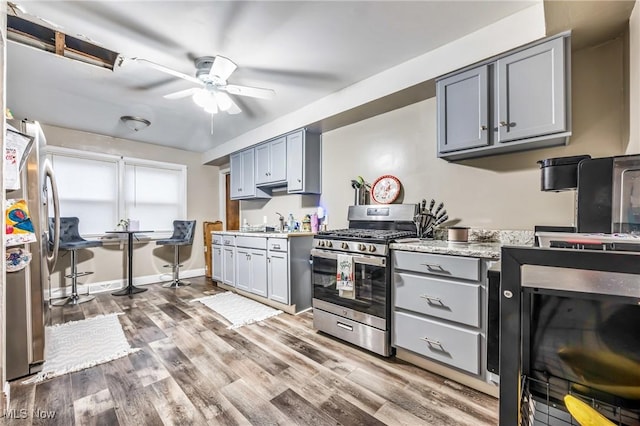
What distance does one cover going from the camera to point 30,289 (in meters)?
1.89

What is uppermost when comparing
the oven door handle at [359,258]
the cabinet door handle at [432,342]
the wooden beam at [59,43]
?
the wooden beam at [59,43]

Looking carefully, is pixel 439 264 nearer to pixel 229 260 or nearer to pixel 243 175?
pixel 229 260

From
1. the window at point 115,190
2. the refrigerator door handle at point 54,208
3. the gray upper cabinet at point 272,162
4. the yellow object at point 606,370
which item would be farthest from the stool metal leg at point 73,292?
the yellow object at point 606,370

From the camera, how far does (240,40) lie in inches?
81.0

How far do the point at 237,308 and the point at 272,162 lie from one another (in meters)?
2.04

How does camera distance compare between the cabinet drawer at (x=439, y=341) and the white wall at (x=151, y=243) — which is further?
the white wall at (x=151, y=243)

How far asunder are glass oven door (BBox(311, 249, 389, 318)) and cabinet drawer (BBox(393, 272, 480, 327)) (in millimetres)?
120

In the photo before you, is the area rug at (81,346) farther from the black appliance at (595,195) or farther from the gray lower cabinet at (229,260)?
the black appliance at (595,195)

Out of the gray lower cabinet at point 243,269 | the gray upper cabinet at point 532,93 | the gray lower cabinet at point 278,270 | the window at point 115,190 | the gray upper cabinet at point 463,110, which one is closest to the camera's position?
the gray upper cabinet at point 532,93

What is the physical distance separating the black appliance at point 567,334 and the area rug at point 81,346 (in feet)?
8.86

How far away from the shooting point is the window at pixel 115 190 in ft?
12.7

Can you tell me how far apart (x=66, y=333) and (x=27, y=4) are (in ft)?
8.92

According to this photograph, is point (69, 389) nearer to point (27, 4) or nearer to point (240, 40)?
point (27, 4)

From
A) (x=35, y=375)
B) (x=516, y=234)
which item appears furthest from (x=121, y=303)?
(x=516, y=234)
